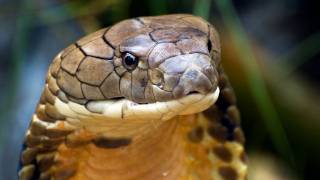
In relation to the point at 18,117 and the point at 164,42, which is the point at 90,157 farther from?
the point at 18,117

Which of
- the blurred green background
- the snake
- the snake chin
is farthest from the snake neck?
the blurred green background

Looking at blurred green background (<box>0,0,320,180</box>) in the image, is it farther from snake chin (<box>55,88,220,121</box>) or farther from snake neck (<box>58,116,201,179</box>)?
snake chin (<box>55,88,220,121</box>)

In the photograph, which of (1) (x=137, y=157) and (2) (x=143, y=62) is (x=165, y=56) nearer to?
(2) (x=143, y=62)

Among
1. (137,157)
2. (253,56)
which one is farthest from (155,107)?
(253,56)

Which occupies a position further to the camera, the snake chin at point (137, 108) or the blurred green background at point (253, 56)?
the blurred green background at point (253, 56)

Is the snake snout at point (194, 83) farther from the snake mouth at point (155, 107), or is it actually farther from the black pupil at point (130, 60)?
the black pupil at point (130, 60)

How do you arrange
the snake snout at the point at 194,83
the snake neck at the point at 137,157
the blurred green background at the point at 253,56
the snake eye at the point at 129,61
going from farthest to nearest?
the blurred green background at the point at 253,56
the snake neck at the point at 137,157
the snake eye at the point at 129,61
the snake snout at the point at 194,83

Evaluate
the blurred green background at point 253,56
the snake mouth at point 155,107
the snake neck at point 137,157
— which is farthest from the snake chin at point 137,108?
the blurred green background at point 253,56
